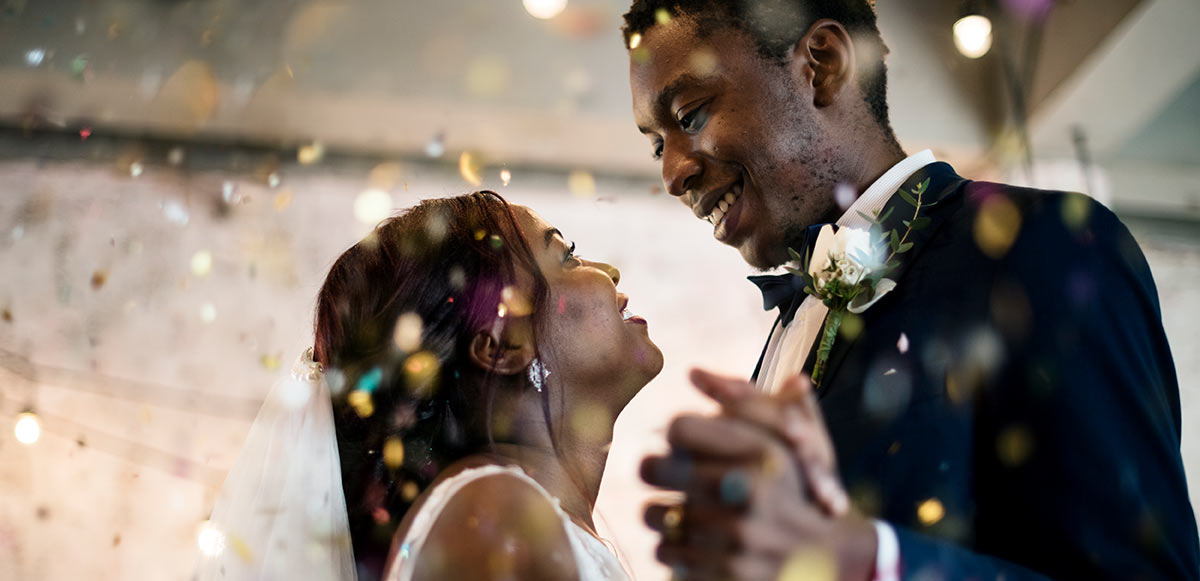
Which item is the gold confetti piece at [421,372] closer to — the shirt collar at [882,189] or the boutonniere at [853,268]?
the boutonniere at [853,268]

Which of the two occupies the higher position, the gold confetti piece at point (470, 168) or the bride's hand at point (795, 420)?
the gold confetti piece at point (470, 168)

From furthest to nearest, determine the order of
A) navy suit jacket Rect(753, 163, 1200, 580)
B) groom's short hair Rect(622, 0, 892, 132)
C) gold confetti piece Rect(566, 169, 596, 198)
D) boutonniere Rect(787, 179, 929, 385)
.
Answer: gold confetti piece Rect(566, 169, 596, 198) < groom's short hair Rect(622, 0, 892, 132) < boutonniere Rect(787, 179, 929, 385) < navy suit jacket Rect(753, 163, 1200, 580)

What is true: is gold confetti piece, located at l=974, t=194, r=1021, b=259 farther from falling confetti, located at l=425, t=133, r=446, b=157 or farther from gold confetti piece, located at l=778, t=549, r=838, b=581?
falling confetti, located at l=425, t=133, r=446, b=157

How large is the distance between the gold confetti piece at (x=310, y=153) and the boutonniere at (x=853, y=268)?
329 centimetres

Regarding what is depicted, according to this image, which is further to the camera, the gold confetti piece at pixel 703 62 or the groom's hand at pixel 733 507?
the gold confetti piece at pixel 703 62

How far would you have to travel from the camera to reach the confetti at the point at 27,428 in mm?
3744

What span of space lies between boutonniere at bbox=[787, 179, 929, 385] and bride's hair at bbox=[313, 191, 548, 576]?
595mm

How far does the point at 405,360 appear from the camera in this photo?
1.78 m

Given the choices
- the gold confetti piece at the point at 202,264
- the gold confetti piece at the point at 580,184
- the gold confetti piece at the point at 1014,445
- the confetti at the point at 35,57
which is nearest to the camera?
the gold confetti piece at the point at 1014,445

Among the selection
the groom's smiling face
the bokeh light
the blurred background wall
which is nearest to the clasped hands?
the groom's smiling face

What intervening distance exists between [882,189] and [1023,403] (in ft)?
2.11

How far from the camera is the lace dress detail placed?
1421mm

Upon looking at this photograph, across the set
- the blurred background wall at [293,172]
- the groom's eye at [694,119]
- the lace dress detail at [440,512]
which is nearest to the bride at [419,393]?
the lace dress detail at [440,512]

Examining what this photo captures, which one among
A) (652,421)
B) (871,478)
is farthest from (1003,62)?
(871,478)
